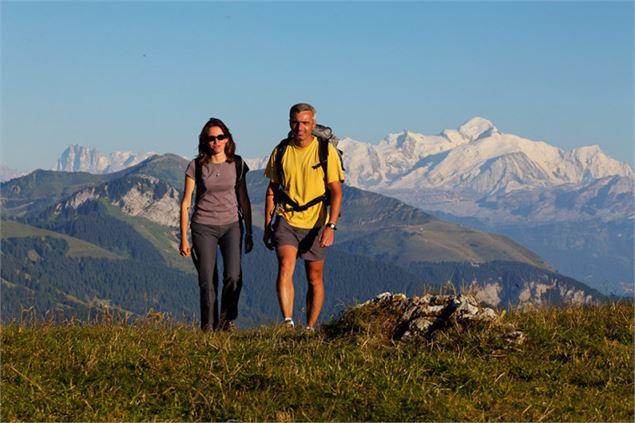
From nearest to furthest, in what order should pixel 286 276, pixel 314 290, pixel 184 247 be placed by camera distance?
pixel 184 247
pixel 286 276
pixel 314 290

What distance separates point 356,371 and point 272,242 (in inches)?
197

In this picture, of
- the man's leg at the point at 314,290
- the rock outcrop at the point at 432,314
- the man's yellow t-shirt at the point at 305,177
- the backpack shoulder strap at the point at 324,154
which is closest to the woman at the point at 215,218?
the man's yellow t-shirt at the point at 305,177

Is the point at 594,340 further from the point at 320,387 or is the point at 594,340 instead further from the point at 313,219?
the point at 313,219

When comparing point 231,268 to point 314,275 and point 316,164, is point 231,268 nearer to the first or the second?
point 314,275

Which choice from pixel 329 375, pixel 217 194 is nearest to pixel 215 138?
pixel 217 194

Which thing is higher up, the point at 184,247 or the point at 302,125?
the point at 302,125

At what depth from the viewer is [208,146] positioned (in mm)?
13867

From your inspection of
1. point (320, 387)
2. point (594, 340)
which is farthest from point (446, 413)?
point (594, 340)

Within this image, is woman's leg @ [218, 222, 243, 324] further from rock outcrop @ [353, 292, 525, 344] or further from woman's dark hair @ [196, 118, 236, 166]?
rock outcrop @ [353, 292, 525, 344]

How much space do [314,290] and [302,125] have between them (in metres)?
2.51

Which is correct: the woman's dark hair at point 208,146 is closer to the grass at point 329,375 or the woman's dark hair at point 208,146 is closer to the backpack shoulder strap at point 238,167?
the backpack shoulder strap at point 238,167

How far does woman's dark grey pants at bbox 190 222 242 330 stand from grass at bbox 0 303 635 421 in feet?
8.43

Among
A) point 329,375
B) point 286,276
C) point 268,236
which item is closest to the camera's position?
point 329,375

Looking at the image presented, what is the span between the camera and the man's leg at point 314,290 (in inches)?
537
